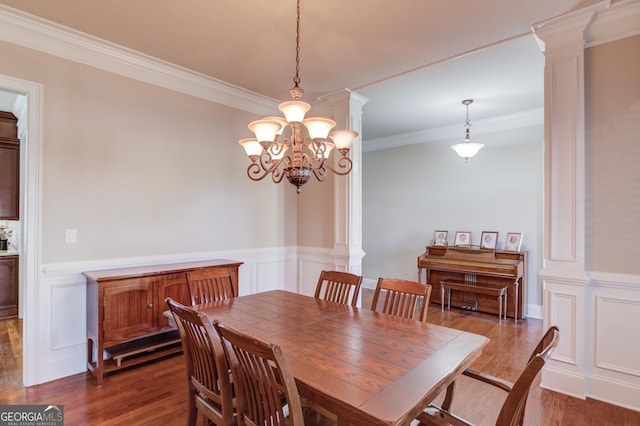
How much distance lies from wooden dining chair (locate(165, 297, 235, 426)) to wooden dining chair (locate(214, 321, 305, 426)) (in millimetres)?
106

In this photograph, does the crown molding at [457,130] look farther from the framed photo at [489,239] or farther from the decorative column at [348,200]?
the decorative column at [348,200]

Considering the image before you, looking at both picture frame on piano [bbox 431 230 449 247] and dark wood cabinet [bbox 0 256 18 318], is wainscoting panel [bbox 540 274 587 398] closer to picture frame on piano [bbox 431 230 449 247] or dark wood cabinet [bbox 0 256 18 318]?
picture frame on piano [bbox 431 230 449 247]

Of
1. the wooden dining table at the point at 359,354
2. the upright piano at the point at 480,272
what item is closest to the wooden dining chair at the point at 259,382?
the wooden dining table at the point at 359,354

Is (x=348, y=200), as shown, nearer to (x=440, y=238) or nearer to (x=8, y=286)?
(x=440, y=238)

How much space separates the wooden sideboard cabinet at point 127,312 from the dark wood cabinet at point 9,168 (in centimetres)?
256

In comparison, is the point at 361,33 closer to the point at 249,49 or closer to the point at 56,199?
the point at 249,49

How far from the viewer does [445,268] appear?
4.70 meters

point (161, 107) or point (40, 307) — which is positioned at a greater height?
point (161, 107)

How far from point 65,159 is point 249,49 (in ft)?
5.84

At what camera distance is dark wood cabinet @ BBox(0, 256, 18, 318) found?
416 cm

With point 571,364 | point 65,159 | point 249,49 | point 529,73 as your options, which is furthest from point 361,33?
point 571,364

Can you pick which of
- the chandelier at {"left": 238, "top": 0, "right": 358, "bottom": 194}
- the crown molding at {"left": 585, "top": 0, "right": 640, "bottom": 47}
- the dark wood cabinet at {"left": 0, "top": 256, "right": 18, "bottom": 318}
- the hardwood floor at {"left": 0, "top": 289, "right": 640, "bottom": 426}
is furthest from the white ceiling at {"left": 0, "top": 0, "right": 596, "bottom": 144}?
the dark wood cabinet at {"left": 0, "top": 256, "right": 18, "bottom": 318}

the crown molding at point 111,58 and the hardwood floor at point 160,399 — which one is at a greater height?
the crown molding at point 111,58

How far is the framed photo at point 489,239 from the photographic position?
4.72m
